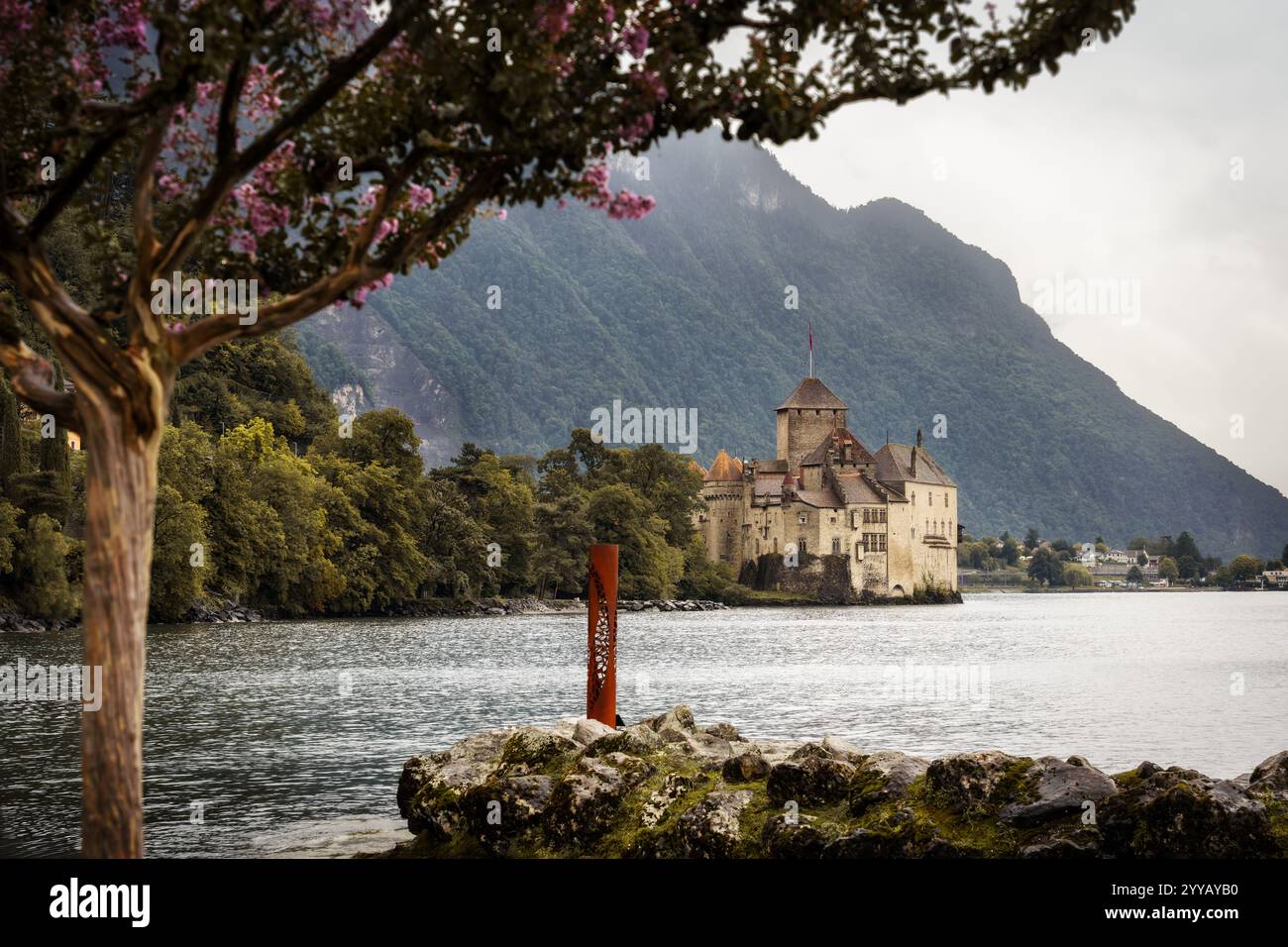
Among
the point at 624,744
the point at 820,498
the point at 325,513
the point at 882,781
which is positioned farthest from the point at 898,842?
the point at 820,498

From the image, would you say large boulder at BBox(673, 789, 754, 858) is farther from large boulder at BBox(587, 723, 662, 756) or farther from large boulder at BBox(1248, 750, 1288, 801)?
large boulder at BBox(1248, 750, 1288, 801)

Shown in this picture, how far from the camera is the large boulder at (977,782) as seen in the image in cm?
1143

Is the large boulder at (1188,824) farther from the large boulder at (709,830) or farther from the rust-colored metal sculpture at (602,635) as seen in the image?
the rust-colored metal sculpture at (602,635)

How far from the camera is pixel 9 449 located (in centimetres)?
5697

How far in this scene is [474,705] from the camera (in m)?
32.7

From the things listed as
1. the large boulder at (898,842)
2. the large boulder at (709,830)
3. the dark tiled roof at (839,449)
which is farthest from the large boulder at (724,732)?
the dark tiled roof at (839,449)

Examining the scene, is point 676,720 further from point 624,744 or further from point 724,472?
point 724,472

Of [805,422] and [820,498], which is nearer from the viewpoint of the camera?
[820,498]

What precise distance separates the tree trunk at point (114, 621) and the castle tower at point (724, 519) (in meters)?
134

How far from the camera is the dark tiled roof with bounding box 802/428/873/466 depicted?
142 metres

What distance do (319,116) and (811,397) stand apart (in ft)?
477
